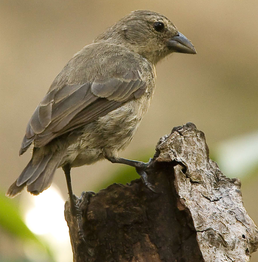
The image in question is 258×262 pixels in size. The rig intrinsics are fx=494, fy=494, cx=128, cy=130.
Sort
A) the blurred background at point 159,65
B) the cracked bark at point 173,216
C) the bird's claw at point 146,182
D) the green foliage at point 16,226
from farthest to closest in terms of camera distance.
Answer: the blurred background at point 159,65 < the green foliage at point 16,226 < the bird's claw at point 146,182 < the cracked bark at point 173,216

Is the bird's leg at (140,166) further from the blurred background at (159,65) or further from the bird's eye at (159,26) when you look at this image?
the blurred background at (159,65)

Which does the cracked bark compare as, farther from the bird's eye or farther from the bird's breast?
the bird's eye

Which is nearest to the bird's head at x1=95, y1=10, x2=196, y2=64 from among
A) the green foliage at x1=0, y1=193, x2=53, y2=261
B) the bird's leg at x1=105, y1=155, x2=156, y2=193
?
the bird's leg at x1=105, y1=155, x2=156, y2=193

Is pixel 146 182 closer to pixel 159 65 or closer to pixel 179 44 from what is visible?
pixel 179 44

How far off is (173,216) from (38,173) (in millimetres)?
941

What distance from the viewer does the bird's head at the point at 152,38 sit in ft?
15.4

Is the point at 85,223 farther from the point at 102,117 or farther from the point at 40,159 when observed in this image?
the point at 102,117

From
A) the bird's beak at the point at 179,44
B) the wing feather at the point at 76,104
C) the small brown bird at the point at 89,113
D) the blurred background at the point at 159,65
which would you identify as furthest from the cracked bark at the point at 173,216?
the blurred background at the point at 159,65

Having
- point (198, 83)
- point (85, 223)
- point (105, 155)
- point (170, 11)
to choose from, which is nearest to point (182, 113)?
point (198, 83)

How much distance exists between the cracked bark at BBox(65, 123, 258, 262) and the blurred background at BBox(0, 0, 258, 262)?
3970mm

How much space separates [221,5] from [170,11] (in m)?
0.83

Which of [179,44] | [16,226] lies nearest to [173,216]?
[16,226]

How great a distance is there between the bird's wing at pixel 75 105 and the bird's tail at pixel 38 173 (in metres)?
0.12

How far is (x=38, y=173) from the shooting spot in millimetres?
3248
